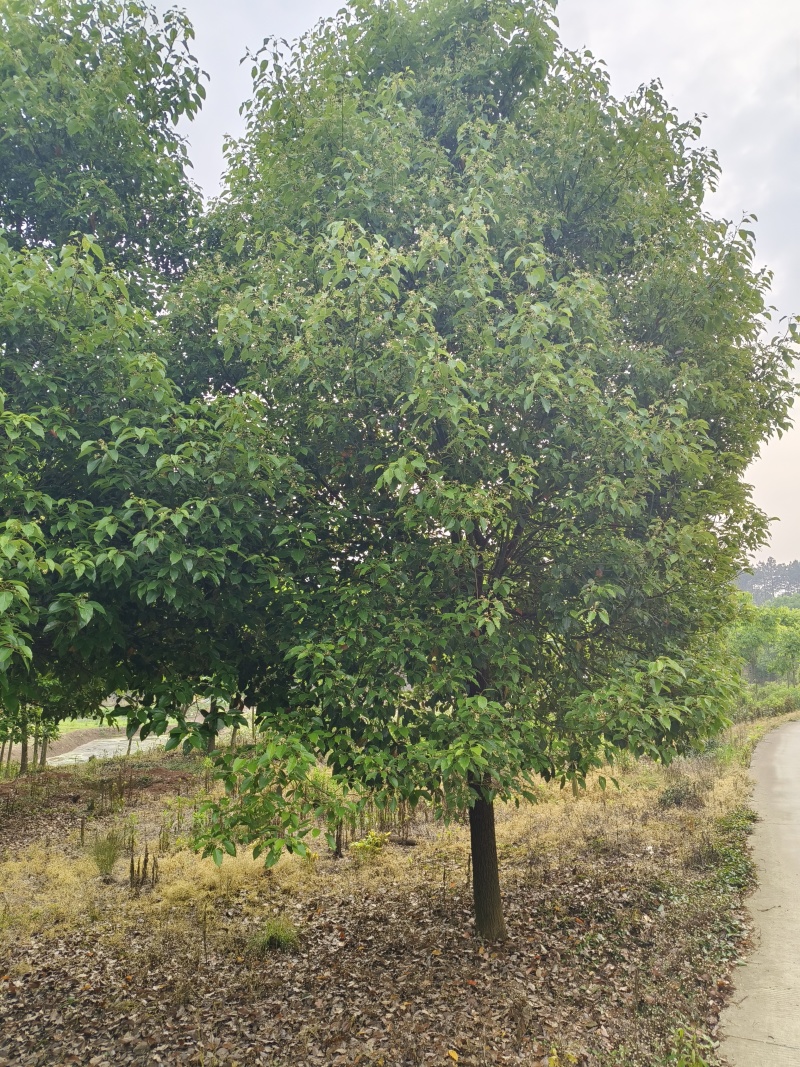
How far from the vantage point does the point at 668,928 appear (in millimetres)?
6988

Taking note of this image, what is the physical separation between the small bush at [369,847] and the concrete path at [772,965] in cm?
562

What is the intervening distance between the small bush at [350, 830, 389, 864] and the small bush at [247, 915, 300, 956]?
9.81ft

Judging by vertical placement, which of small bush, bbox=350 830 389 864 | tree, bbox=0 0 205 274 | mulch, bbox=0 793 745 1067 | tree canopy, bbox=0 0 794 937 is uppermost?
tree, bbox=0 0 205 274

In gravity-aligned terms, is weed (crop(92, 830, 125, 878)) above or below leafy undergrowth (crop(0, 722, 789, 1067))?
above

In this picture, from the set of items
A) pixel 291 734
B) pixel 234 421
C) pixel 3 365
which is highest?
pixel 3 365

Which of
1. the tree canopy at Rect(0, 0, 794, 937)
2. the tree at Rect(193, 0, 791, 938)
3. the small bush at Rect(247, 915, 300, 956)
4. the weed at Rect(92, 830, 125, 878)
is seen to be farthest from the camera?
the weed at Rect(92, 830, 125, 878)

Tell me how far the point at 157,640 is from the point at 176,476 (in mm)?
1389

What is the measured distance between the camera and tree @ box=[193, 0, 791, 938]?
4.54m

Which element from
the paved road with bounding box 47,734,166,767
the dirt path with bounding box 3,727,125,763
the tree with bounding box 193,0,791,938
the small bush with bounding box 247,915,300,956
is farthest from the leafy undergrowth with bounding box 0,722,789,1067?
the dirt path with bounding box 3,727,125,763

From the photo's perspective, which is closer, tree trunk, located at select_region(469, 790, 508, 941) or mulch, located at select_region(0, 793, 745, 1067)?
mulch, located at select_region(0, 793, 745, 1067)

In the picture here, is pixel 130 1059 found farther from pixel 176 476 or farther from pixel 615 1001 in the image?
pixel 176 476

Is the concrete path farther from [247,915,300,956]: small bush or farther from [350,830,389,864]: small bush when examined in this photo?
[350,830,389,864]: small bush

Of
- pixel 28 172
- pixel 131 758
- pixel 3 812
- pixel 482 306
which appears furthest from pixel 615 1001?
pixel 131 758

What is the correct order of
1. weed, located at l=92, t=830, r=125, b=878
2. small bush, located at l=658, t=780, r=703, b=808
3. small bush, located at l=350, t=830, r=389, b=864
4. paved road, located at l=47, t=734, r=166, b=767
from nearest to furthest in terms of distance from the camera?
1. weed, located at l=92, t=830, r=125, b=878
2. small bush, located at l=350, t=830, r=389, b=864
3. small bush, located at l=658, t=780, r=703, b=808
4. paved road, located at l=47, t=734, r=166, b=767
